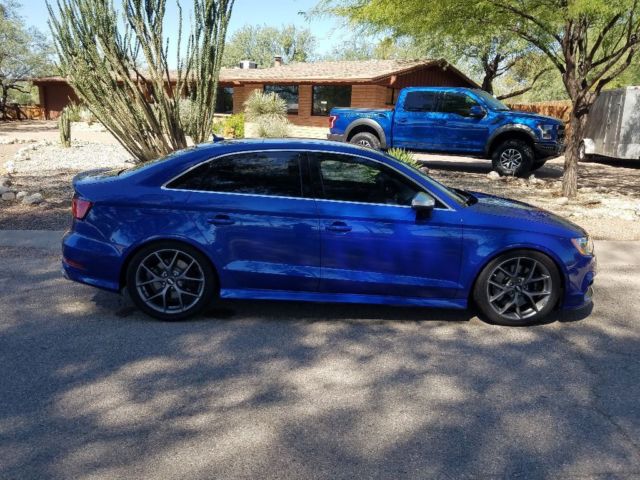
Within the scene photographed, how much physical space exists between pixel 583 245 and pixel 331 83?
2637 centimetres

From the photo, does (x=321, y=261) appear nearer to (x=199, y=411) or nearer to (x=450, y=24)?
(x=199, y=411)

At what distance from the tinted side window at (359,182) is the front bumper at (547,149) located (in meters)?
10.1

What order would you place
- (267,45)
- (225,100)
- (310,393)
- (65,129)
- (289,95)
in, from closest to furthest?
(310,393)
(65,129)
(289,95)
(225,100)
(267,45)

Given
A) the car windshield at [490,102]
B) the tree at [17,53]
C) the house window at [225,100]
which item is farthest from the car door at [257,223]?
the tree at [17,53]

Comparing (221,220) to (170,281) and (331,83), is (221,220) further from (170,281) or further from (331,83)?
(331,83)

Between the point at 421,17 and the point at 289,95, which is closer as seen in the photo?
the point at 421,17

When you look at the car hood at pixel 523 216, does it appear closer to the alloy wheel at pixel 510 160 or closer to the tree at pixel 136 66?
the tree at pixel 136 66

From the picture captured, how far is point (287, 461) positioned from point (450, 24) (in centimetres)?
1028

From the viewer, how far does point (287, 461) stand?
289 centimetres

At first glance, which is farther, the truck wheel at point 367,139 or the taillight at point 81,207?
the truck wheel at point 367,139

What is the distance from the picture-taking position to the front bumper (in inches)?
533

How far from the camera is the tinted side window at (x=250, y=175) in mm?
4656

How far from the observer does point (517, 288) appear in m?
4.71

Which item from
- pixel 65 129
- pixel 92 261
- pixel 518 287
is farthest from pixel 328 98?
pixel 92 261
